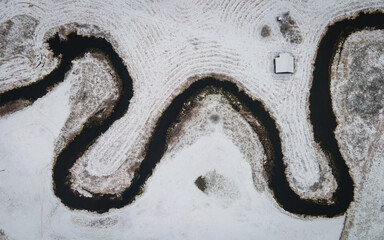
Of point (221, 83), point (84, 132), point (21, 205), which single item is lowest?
point (21, 205)

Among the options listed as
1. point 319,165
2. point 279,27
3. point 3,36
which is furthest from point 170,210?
point 3,36

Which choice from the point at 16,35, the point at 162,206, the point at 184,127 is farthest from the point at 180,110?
the point at 16,35

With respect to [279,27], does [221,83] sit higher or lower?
lower

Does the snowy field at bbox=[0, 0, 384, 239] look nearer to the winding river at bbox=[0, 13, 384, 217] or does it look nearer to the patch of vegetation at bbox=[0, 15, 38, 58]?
the patch of vegetation at bbox=[0, 15, 38, 58]

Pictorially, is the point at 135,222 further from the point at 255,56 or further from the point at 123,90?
the point at 255,56

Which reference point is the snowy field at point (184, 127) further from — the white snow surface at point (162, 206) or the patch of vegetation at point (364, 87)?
the patch of vegetation at point (364, 87)

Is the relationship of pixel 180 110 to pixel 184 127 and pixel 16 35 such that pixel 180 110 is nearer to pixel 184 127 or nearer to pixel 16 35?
pixel 184 127
